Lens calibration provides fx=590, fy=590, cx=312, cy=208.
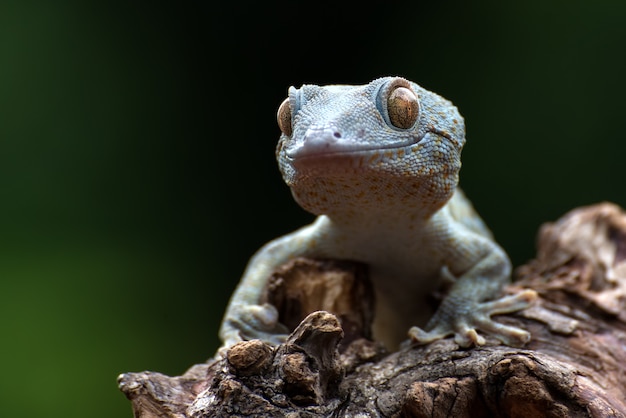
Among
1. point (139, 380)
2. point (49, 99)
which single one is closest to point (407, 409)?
point (139, 380)

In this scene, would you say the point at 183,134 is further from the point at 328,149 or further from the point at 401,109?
the point at 328,149

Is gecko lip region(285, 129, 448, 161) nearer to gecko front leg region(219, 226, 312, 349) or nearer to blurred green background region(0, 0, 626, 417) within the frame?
gecko front leg region(219, 226, 312, 349)

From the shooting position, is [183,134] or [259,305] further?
[183,134]

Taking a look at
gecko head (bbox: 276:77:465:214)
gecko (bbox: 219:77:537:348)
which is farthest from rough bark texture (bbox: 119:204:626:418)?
gecko head (bbox: 276:77:465:214)

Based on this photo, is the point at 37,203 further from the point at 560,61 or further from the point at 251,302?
the point at 560,61

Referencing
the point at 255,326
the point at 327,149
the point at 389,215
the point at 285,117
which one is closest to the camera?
the point at 327,149

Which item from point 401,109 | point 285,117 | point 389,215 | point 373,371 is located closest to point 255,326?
point 373,371
